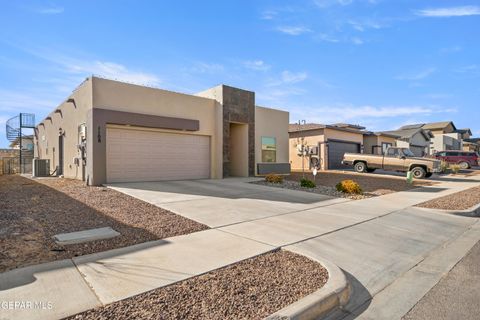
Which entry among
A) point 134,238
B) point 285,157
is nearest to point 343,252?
point 134,238

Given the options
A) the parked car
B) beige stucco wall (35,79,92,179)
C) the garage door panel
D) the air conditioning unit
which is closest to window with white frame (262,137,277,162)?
the garage door panel

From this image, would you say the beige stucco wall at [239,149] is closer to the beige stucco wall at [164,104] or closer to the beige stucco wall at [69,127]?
the beige stucco wall at [164,104]

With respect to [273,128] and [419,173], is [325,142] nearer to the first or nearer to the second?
[273,128]

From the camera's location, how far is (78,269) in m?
4.05

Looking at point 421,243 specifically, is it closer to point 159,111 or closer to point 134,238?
point 134,238

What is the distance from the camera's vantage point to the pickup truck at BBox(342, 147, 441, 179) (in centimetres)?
1947

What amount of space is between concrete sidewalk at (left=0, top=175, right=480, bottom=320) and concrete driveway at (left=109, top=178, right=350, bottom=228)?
118mm

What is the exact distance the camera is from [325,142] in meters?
24.2

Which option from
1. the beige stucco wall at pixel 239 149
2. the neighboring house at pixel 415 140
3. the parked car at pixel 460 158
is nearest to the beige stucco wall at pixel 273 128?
the beige stucco wall at pixel 239 149

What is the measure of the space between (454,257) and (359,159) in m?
17.3

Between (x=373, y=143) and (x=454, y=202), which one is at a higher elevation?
(x=373, y=143)

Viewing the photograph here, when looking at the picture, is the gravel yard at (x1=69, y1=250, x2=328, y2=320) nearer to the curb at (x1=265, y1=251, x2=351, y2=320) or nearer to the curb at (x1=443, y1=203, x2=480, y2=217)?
the curb at (x1=265, y1=251, x2=351, y2=320)

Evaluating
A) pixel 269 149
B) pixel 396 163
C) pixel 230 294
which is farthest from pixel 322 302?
pixel 396 163

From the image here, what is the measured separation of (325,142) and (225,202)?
16928 millimetres
